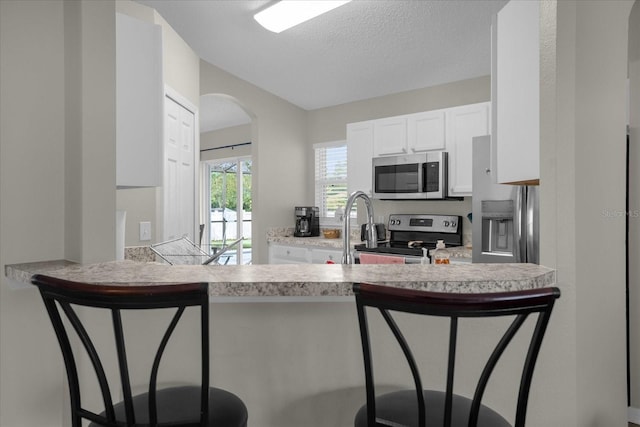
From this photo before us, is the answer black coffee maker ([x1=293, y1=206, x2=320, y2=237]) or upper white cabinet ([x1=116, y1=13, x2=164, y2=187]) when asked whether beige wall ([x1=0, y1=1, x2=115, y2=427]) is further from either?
black coffee maker ([x1=293, y1=206, x2=320, y2=237])

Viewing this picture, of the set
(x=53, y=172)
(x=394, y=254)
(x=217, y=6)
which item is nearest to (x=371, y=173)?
(x=394, y=254)

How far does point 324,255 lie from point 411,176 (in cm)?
128

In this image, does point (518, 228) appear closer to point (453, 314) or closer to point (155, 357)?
point (453, 314)

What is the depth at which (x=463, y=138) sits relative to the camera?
11.7ft

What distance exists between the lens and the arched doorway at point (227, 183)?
645 centimetres

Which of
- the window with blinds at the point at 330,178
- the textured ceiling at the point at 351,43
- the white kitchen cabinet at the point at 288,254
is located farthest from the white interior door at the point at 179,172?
the window with blinds at the point at 330,178

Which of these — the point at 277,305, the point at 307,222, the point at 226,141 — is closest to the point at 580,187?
the point at 277,305

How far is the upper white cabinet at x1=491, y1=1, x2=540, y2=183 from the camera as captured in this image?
1348 millimetres

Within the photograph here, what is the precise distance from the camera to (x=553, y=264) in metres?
1.25

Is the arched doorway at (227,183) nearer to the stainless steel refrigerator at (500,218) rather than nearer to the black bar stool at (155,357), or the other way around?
the stainless steel refrigerator at (500,218)

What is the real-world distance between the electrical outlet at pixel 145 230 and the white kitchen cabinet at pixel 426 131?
2536 millimetres

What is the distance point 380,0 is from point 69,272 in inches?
104

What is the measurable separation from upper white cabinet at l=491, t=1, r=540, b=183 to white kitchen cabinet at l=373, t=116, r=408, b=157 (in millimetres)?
2373

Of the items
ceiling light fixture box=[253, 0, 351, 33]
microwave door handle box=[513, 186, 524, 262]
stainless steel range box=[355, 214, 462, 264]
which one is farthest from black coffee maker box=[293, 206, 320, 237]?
microwave door handle box=[513, 186, 524, 262]
